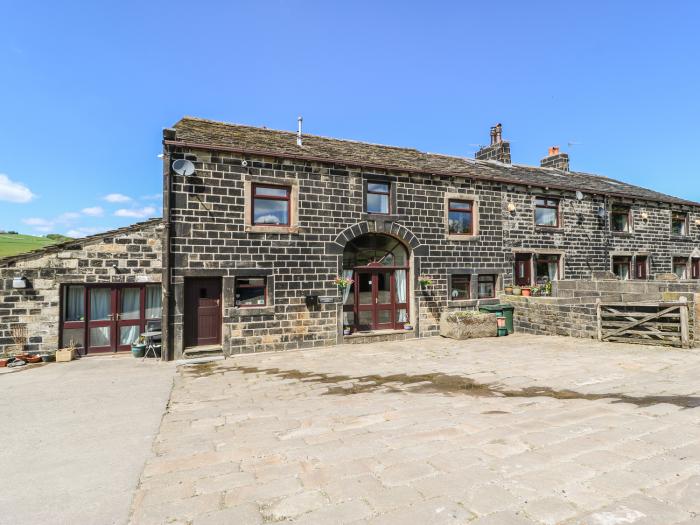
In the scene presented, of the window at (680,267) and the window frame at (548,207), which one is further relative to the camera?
the window at (680,267)

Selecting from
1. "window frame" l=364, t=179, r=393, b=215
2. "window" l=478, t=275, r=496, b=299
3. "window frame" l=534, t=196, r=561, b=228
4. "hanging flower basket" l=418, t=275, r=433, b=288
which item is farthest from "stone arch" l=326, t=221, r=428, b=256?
"window frame" l=534, t=196, r=561, b=228

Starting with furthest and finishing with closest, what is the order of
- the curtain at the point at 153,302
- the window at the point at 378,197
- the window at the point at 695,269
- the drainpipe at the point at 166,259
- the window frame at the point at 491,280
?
1. the window at the point at 695,269
2. the window frame at the point at 491,280
3. the window at the point at 378,197
4. the curtain at the point at 153,302
5. the drainpipe at the point at 166,259

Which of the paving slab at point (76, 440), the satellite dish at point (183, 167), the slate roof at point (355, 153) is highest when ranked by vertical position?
the slate roof at point (355, 153)

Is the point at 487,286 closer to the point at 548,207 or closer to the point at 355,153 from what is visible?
the point at 548,207

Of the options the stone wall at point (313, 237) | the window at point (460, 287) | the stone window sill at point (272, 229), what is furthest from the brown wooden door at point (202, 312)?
the window at point (460, 287)

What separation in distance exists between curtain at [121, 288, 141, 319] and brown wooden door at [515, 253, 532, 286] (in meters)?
13.6

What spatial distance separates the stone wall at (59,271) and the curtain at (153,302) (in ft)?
1.54

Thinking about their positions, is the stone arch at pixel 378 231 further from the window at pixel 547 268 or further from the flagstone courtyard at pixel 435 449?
the window at pixel 547 268

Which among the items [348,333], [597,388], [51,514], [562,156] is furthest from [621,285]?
[51,514]

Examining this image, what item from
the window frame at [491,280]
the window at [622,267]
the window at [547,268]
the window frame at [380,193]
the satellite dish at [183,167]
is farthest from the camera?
the window at [622,267]

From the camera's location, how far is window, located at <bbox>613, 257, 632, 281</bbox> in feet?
57.3

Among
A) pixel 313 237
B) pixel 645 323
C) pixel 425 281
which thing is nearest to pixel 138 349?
pixel 313 237

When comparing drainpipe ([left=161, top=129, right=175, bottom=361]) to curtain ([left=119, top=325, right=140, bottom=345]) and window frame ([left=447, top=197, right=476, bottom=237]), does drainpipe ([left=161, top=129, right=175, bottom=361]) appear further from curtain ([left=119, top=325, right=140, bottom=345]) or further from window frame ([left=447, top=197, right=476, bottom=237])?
window frame ([left=447, top=197, right=476, bottom=237])

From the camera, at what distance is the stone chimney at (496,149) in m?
18.9
